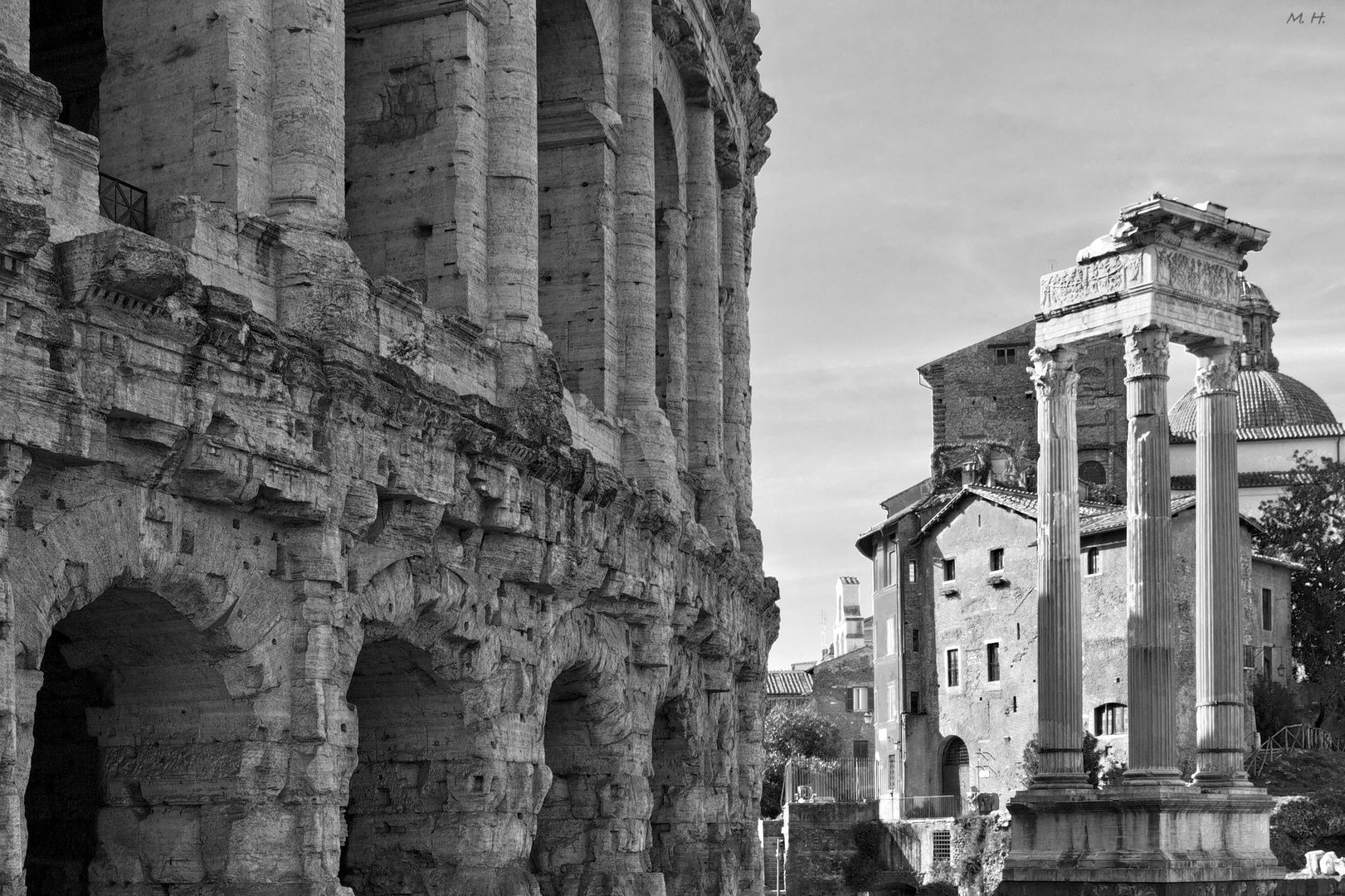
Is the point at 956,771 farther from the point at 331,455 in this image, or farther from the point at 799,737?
the point at 331,455

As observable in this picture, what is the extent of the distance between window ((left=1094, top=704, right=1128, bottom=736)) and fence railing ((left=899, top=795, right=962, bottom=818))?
4.52m

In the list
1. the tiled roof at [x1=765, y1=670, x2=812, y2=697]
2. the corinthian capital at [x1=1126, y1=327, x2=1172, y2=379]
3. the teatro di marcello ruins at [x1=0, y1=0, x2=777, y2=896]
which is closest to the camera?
the teatro di marcello ruins at [x1=0, y1=0, x2=777, y2=896]

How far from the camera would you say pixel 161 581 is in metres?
10.9

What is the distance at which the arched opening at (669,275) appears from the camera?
22.2m

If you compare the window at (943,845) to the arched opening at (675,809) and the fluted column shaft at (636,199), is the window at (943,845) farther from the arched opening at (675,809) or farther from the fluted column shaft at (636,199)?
the fluted column shaft at (636,199)

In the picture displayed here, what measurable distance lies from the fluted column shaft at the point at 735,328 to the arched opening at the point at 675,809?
18.8 feet

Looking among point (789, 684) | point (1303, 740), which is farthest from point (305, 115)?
point (789, 684)

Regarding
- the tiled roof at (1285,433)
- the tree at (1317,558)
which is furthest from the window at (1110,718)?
the tiled roof at (1285,433)

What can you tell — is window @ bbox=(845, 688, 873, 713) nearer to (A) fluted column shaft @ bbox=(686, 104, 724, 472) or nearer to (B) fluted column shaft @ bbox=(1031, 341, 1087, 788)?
(B) fluted column shaft @ bbox=(1031, 341, 1087, 788)

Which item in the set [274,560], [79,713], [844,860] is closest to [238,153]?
[274,560]

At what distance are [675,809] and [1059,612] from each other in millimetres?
12252

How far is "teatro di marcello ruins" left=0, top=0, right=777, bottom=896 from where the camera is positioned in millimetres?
10273

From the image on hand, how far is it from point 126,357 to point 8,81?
147cm

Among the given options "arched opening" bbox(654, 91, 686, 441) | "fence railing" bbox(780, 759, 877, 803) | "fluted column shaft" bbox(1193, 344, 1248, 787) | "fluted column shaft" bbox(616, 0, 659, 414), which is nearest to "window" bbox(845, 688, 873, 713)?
"fence railing" bbox(780, 759, 877, 803)
